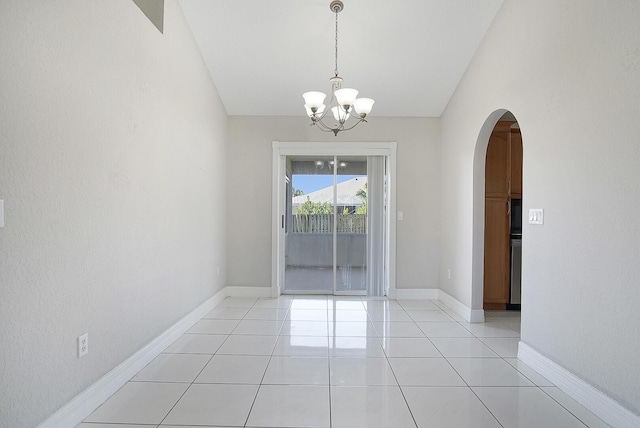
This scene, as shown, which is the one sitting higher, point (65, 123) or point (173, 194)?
point (65, 123)

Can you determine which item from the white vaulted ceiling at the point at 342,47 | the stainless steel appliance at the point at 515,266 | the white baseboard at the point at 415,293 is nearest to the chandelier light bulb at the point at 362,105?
the white vaulted ceiling at the point at 342,47

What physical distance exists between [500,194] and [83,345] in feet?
13.4

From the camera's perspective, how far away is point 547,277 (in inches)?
102

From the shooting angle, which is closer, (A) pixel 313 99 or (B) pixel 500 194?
(A) pixel 313 99

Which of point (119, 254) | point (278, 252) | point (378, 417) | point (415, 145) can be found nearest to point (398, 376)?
point (378, 417)

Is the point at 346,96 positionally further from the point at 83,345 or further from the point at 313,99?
the point at 83,345

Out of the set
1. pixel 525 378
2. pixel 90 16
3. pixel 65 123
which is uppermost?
pixel 90 16

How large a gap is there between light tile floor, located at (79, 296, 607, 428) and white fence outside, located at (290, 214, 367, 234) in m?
1.58

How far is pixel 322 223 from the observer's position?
205 inches

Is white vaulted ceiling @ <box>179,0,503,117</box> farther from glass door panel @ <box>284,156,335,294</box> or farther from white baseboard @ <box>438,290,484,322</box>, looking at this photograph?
white baseboard @ <box>438,290,484,322</box>

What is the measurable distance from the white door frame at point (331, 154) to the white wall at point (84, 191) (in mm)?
1692

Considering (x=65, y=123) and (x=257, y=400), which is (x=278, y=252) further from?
(x=65, y=123)

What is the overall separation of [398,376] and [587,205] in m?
1.59

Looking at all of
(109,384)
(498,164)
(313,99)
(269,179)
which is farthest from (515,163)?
(109,384)
